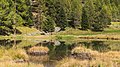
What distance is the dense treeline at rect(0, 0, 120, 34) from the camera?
103 m

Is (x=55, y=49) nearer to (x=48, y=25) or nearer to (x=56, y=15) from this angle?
(x=48, y=25)

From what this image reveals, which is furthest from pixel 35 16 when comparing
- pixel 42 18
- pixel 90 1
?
pixel 90 1

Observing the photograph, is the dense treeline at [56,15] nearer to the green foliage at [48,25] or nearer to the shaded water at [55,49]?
the green foliage at [48,25]

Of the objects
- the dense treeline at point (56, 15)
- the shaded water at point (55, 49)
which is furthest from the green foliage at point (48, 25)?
the shaded water at point (55, 49)

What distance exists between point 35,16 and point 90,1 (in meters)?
27.0

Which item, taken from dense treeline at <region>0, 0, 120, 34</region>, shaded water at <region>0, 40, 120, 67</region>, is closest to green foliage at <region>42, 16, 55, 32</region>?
dense treeline at <region>0, 0, 120, 34</region>

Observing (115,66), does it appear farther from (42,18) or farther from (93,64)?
(42,18)

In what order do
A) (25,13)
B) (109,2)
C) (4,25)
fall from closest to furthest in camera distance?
(4,25)
(25,13)
(109,2)

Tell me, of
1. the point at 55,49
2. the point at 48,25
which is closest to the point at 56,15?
the point at 48,25

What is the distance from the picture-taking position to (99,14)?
424 ft

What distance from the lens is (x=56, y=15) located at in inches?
4695

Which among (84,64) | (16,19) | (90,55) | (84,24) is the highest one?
(84,64)

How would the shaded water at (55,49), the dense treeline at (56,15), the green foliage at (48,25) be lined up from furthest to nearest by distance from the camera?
the green foliage at (48,25)
the dense treeline at (56,15)
the shaded water at (55,49)

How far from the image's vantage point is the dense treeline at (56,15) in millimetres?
102581
